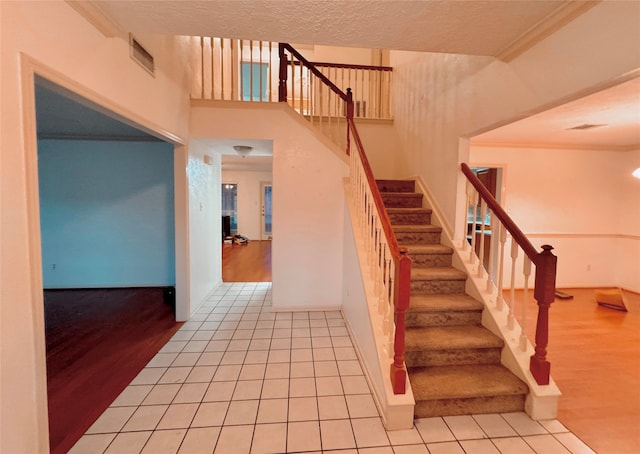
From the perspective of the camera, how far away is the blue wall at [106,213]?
4457 millimetres

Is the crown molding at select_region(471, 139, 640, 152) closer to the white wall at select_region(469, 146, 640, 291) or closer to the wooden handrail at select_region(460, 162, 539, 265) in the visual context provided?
the white wall at select_region(469, 146, 640, 291)

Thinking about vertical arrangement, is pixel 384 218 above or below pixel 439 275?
above

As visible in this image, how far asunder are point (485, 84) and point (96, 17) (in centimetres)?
286

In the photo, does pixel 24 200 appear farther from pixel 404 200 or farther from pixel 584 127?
pixel 584 127

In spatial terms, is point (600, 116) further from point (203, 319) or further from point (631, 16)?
point (203, 319)

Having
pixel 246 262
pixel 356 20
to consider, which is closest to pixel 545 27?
pixel 356 20

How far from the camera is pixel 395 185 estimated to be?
152 inches

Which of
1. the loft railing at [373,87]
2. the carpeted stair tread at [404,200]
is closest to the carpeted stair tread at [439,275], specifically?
the carpeted stair tread at [404,200]

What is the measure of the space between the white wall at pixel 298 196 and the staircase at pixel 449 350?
1.24m

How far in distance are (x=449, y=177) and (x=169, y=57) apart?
3.14 m

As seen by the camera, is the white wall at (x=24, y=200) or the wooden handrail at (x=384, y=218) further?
the wooden handrail at (x=384, y=218)

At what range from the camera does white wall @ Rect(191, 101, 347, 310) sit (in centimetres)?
355

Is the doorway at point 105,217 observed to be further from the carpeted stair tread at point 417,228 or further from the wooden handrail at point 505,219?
the wooden handrail at point 505,219

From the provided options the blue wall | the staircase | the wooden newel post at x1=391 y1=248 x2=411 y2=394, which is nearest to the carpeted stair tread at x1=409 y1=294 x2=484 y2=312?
the staircase
